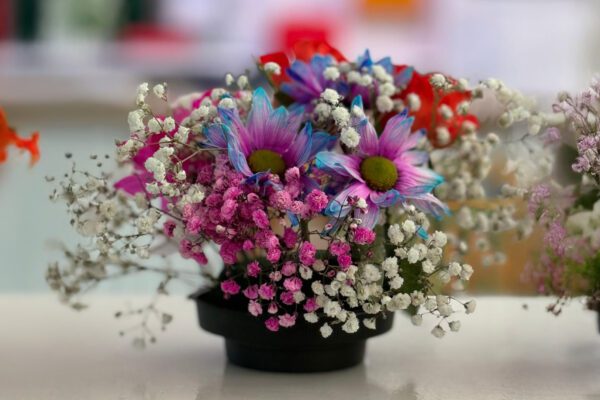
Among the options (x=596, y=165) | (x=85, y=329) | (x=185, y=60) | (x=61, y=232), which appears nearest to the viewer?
(x=596, y=165)

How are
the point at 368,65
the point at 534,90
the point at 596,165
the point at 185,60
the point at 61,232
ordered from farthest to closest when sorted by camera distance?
the point at 534,90 → the point at 185,60 → the point at 61,232 → the point at 368,65 → the point at 596,165

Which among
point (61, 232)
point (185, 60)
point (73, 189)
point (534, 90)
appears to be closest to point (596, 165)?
point (73, 189)

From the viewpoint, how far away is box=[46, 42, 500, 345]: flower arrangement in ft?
2.62

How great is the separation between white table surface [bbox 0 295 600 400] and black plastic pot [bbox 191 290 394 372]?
11mm

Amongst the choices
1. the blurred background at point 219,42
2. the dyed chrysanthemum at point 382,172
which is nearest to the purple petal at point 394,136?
the dyed chrysanthemum at point 382,172

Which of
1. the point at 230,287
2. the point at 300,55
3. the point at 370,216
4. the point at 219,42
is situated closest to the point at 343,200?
the point at 370,216

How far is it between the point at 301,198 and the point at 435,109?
220 mm

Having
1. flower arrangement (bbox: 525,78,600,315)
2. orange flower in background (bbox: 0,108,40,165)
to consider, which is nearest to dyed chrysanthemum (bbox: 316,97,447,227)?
flower arrangement (bbox: 525,78,600,315)

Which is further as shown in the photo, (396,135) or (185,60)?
(185,60)

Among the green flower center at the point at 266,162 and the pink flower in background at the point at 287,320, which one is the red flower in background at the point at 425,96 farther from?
the pink flower in background at the point at 287,320

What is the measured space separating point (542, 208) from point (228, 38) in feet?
10.6

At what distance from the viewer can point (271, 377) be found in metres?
0.90

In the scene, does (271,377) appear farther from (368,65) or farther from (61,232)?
(61,232)

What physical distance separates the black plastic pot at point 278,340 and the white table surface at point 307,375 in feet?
0.03
